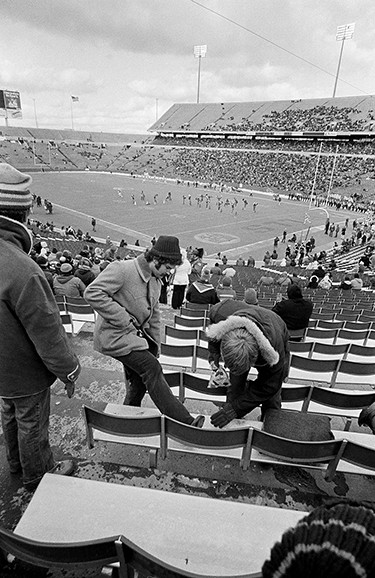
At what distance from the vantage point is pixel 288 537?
0.97 metres

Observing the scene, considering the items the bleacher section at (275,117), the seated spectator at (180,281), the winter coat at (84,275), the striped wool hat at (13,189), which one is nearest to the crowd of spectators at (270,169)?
the bleacher section at (275,117)

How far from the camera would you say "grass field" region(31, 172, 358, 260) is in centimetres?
3038

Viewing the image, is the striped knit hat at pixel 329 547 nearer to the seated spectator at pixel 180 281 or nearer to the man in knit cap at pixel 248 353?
the man in knit cap at pixel 248 353

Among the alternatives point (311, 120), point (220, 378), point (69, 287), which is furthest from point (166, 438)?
point (311, 120)

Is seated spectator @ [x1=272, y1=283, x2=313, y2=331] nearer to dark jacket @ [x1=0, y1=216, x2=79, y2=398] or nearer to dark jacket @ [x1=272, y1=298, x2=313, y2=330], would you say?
dark jacket @ [x1=272, y1=298, x2=313, y2=330]

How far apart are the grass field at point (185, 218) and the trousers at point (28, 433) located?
78.9 feet

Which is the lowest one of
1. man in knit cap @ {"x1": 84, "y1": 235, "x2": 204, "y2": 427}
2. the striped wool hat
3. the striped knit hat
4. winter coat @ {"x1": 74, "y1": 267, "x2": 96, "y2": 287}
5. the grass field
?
the grass field

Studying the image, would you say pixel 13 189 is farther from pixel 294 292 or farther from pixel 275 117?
pixel 275 117

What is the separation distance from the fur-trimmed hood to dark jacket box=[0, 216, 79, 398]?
3.64ft

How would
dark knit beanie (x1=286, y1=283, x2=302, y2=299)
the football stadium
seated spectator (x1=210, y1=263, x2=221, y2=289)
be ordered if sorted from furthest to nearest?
seated spectator (x1=210, y1=263, x2=221, y2=289) < dark knit beanie (x1=286, y1=283, x2=302, y2=299) < the football stadium

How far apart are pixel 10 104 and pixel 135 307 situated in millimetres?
90956

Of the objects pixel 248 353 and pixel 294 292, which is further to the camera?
pixel 294 292

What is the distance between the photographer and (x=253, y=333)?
260cm

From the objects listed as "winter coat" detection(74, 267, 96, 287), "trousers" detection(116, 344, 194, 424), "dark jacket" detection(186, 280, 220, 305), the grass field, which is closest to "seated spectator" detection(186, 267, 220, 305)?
"dark jacket" detection(186, 280, 220, 305)
